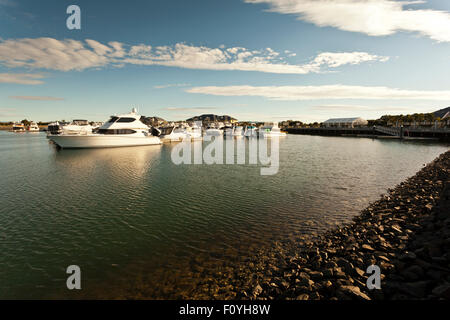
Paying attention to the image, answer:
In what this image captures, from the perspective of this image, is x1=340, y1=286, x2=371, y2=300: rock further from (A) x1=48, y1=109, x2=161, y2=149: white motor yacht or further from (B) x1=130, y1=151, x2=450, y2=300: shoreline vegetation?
(A) x1=48, y1=109, x2=161, y2=149: white motor yacht

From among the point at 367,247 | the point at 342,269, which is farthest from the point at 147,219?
the point at 367,247

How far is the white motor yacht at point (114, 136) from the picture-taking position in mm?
38250

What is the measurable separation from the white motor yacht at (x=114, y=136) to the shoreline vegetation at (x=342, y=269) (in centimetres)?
4052

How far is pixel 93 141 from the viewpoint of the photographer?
131 ft

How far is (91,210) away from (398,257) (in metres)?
13.4

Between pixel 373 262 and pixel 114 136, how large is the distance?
146 feet

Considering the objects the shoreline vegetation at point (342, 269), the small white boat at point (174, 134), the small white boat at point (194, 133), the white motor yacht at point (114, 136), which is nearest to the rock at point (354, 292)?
the shoreline vegetation at point (342, 269)

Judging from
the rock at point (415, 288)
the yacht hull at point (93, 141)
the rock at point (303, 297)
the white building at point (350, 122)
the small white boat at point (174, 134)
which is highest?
the white building at point (350, 122)

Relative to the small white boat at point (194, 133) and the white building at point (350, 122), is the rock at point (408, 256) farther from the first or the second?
the white building at point (350, 122)

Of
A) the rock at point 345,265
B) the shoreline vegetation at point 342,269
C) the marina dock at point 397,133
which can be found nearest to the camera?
the shoreline vegetation at point 342,269

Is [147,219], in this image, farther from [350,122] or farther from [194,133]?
[350,122]
